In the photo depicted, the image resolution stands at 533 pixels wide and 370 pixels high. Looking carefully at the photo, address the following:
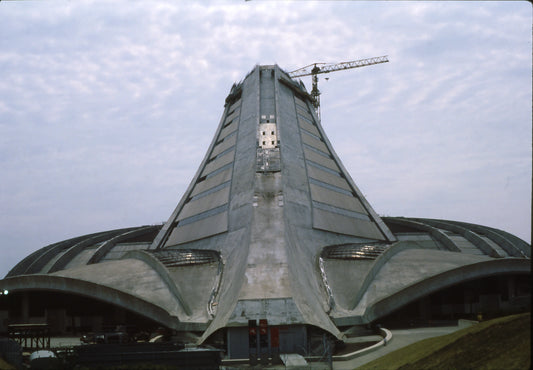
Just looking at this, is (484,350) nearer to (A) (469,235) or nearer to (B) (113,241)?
(A) (469,235)

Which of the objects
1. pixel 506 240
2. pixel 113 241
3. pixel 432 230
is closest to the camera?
pixel 506 240

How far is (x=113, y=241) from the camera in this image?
219ft

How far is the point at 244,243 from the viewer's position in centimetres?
4384

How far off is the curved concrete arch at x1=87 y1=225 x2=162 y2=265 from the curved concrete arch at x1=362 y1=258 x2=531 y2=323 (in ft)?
110

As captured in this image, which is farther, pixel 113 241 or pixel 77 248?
pixel 113 241

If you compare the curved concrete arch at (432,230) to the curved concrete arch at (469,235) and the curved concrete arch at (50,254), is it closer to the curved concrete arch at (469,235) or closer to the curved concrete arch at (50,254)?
the curved concrete arch at (469,235)

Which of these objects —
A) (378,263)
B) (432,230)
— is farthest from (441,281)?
(432,230)

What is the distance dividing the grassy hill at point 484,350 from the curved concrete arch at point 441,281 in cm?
1694

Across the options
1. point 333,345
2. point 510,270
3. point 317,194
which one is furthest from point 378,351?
point 317,194

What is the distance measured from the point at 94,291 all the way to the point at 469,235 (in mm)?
41537

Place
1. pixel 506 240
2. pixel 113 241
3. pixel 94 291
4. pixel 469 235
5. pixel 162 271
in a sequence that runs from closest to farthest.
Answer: pixel 94 291
pixel 162 271
pixel 506 240
pixel 469 235
pixel 113 241

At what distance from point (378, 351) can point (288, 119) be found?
4044 cm

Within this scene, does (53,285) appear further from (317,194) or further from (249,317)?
(317,194)

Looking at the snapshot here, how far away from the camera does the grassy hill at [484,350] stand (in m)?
17.2
